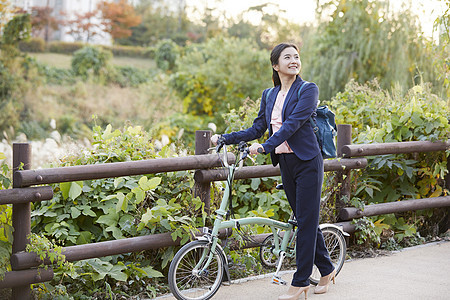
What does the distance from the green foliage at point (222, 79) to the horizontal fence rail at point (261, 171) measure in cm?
1220

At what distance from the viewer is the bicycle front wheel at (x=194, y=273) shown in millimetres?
3783

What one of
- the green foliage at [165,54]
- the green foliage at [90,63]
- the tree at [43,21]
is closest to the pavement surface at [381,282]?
the green foliage at [90,63]

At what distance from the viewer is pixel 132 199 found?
4449 mm

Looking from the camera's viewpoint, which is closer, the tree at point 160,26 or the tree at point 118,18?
the tree at point 118,18

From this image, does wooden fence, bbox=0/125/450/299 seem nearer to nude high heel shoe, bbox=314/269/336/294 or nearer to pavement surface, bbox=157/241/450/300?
pavement surface, bbox=157/241/450/300

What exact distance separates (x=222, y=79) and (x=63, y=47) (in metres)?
19.4

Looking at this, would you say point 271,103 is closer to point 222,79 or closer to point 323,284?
point 323,284

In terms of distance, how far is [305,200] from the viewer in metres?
3.82

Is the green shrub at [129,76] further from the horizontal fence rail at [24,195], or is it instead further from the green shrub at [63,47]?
the horizontal fence rail at [24,195]

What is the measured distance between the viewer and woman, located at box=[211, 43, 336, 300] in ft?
12.3

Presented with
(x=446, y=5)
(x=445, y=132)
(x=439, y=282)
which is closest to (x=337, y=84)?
(x=446, y=5)

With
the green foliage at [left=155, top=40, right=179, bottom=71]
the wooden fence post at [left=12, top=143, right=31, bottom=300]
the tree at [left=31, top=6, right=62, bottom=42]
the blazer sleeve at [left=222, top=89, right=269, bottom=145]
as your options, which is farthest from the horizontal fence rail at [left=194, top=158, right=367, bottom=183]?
the tree at [left=31, top=6, right=62, bottom=42]

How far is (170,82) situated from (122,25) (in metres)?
23.6

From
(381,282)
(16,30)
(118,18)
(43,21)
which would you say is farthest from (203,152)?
(118,18)
